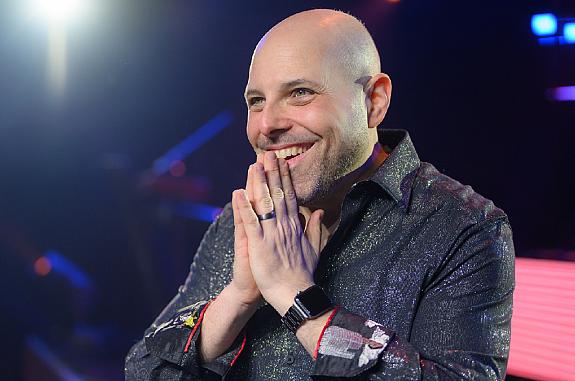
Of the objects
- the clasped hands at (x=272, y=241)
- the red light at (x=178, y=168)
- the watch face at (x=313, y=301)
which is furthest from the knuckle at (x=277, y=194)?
the red light at (x=178, y=168)

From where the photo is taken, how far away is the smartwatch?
1452 mm

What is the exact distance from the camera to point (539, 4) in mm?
2723

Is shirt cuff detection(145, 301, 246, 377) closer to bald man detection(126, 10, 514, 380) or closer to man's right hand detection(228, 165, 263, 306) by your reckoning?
bald man detection(126, 10, 514, 380)

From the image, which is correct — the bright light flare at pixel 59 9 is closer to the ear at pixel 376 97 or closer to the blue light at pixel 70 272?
the blue light at pixel 70 272

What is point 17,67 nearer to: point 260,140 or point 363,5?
point 363,5

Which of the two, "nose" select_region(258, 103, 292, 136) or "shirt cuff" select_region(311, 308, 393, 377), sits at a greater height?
"nose" select_region(258, 103, 292, 136)

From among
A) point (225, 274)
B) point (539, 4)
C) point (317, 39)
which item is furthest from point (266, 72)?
point (539, 4)

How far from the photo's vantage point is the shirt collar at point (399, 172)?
1701 mm

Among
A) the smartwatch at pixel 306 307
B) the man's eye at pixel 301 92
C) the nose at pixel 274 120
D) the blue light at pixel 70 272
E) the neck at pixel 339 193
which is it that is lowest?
the smartwatch at pixel 306 307

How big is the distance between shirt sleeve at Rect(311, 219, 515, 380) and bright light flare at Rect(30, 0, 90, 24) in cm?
283

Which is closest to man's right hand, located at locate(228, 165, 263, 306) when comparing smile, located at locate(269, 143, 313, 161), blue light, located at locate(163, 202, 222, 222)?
smile, located at locate(269, 143, 313, 161)

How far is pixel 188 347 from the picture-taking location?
5.47ft

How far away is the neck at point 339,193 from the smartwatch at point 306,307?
0.35 metres

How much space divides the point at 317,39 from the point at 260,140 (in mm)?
288
